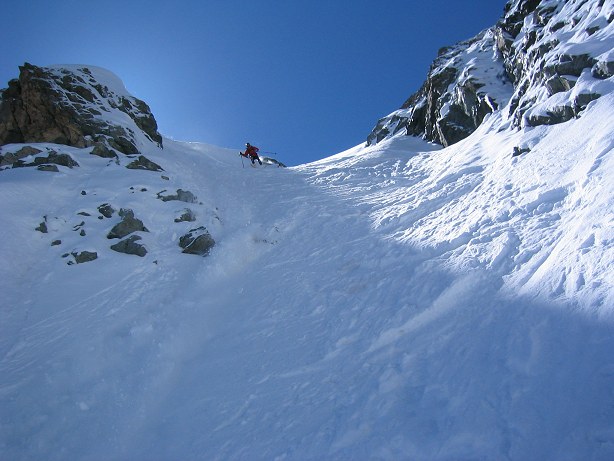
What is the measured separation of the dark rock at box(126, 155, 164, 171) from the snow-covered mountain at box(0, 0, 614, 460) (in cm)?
116

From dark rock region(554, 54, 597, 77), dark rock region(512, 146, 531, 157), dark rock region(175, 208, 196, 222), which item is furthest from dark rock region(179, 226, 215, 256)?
dark rock region(554, 54, 597, 77)

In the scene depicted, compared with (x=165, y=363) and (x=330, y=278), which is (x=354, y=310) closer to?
(x=330, y=278)

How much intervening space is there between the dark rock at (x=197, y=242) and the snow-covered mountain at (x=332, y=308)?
0.09m

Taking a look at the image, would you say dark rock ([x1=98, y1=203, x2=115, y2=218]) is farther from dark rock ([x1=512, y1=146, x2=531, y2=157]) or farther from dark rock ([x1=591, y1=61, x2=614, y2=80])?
dark rock ([x1=591, y1=61, x2=614, y2=80])

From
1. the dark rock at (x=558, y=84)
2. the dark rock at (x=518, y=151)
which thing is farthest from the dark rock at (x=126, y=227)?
the dark rock at (x=558, y=84)

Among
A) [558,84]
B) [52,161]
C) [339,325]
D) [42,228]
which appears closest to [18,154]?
[52,161]

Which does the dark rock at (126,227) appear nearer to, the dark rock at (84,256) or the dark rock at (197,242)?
the dark rock at (84,256)

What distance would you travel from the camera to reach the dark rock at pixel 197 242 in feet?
41.4

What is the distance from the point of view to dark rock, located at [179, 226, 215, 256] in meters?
12.6

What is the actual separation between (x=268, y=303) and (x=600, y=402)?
6862 millimetres

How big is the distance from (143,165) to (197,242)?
8.14m

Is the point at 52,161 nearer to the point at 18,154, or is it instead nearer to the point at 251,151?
the point at 18,154

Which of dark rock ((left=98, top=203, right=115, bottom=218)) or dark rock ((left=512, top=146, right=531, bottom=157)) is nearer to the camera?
dark rock ((left=512, top=146, right=531, bottom=157))

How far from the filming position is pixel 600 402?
4.02m
